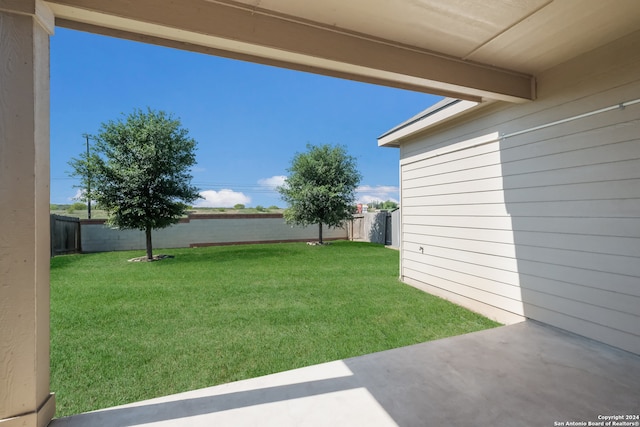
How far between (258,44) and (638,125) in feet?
8.71

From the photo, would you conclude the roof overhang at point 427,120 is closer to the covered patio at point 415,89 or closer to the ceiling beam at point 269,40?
the covered patio at point 415,89

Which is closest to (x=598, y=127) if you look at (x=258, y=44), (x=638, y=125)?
(x=638, y=125)

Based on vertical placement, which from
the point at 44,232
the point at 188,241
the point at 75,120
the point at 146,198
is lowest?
the point at 188,241

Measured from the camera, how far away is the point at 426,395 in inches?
64.6

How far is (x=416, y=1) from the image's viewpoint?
164 centimetres

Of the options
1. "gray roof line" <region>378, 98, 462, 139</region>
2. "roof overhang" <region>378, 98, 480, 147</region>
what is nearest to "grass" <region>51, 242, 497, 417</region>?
"roof overhang" <region>378, 98, 480, 147</region>

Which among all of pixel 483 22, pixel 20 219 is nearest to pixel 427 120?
pixel 483 22

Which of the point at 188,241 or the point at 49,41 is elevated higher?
the point at 49,41

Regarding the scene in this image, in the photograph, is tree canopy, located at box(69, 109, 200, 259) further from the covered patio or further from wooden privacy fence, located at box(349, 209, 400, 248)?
wooden privacy fence, located at box(349, 209, 400, 248)

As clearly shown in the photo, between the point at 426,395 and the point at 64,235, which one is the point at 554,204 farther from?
the point at 64,235

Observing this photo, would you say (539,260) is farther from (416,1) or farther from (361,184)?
(361,184)

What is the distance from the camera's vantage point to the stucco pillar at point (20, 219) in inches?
49.8

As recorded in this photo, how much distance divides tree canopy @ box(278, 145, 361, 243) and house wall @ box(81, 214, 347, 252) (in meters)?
1.13

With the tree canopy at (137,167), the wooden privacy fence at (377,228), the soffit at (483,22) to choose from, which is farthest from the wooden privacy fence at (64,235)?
the wooden privacy fence at (377,228)
